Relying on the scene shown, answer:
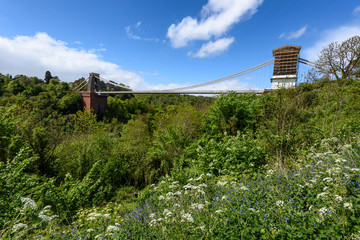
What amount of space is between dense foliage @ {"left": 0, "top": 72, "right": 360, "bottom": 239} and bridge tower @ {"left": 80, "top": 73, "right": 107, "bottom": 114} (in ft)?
90.6

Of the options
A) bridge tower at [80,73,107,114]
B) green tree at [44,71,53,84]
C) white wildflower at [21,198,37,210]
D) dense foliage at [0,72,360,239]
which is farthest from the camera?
green tree at [44,71,53,84]

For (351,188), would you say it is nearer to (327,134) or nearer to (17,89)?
(327,134)

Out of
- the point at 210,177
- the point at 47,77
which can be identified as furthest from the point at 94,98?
the point at 210,177

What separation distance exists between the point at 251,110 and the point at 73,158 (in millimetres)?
8332

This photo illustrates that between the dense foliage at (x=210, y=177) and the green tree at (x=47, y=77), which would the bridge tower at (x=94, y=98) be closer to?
the green tree at (x=47, y=77)

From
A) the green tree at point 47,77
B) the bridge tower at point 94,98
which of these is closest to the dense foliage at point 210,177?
the bridge tower at point 94,98

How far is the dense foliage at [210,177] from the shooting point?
1.86 metres

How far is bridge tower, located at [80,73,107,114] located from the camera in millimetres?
33322

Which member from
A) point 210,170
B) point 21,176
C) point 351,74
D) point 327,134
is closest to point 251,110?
point 327,134

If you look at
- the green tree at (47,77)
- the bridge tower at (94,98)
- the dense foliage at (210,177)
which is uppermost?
the green tree at (47,77)

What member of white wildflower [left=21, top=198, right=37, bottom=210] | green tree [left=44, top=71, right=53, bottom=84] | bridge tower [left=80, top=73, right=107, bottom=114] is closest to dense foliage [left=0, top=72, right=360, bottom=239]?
white wildflower [left=21, top=198, right=37, bottom=210]

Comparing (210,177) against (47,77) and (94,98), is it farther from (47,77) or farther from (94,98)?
(47,77)

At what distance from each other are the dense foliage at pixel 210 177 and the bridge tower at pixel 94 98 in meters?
27.6

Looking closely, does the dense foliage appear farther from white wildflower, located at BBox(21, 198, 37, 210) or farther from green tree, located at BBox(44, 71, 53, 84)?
green tree, located at BBox(44, 71, 53, 84)
